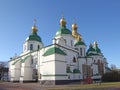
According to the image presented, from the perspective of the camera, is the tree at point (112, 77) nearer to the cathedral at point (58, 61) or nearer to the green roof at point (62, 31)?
the cathedral at point (58, 61)

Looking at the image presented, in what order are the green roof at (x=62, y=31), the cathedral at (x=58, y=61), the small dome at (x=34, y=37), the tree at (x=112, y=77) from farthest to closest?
the small dome at (x=34, y=37), the green roof at (x=62, y=31), the tree at (x=112, y=77), the cathedral at (x=58, y=61)

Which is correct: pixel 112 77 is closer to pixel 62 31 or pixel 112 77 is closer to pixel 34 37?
pixel 62 31

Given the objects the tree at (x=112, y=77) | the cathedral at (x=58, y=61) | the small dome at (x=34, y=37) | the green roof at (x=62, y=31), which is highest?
the green roof at (x=62, y=31)

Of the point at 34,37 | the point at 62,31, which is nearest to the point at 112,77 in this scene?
the point at 62,31

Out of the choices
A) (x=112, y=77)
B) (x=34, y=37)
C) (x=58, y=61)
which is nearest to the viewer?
(x=58, y=61)

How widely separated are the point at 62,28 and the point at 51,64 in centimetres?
1425

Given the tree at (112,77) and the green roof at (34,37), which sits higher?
the green roof at (34,37)

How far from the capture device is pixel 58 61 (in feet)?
104

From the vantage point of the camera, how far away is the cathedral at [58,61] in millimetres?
32062

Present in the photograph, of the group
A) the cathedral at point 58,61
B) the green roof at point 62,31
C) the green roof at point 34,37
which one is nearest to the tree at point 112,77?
the cathedral at point 58,61

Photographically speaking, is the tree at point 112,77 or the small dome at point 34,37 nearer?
the tree at point 112,77

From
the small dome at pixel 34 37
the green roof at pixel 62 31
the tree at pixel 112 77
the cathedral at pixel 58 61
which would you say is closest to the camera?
the cathedral at pixel 58 61

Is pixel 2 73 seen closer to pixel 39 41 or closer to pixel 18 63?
pixel 18 63

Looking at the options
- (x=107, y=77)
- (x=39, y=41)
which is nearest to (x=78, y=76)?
(x=107, y=77)
